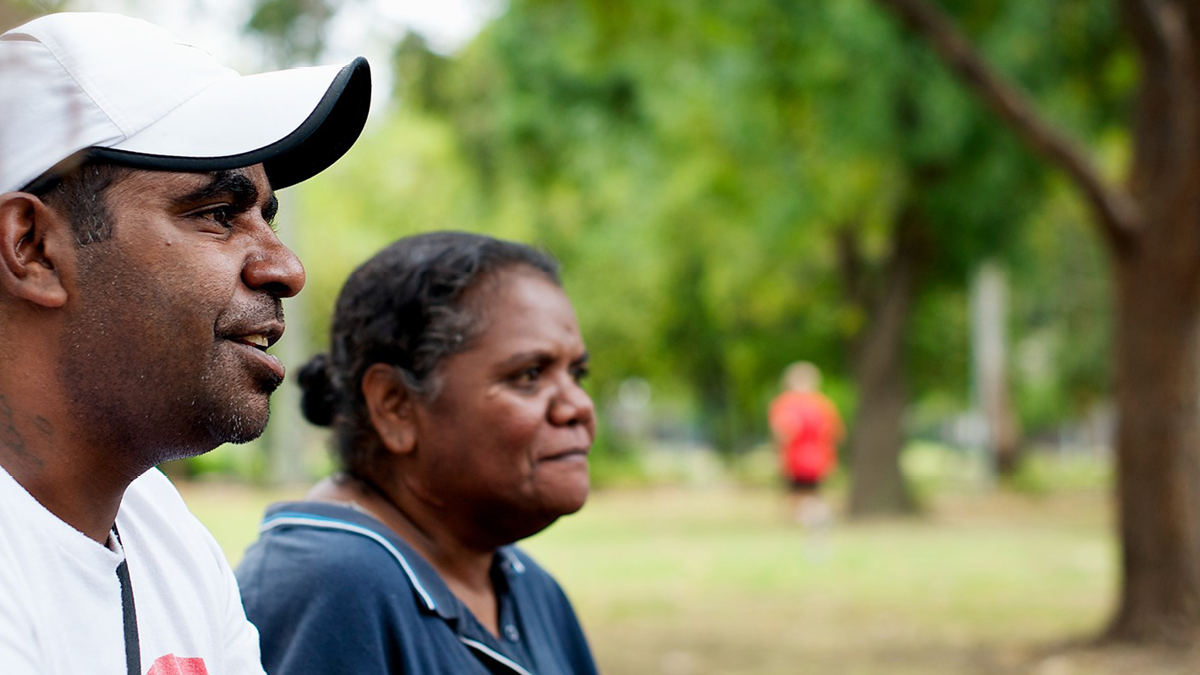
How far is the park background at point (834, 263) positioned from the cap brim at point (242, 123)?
21.9 inches

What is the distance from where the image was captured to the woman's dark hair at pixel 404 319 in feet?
8.75

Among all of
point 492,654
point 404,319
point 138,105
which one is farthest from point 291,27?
point 138,105

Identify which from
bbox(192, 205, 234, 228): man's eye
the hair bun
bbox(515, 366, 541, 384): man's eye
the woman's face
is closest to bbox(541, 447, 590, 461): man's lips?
the woman's face

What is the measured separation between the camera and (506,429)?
263 cm

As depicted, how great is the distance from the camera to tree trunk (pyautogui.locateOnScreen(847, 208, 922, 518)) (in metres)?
19.6

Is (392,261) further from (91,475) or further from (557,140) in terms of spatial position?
(557,140)

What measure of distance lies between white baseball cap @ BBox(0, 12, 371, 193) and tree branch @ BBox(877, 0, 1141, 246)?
6744 millimetres

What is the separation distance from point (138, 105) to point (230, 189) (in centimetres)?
17

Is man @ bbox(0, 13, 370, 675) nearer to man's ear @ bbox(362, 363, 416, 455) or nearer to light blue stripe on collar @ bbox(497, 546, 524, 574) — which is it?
man's ear @ bbox(362, 363, 416, 455)

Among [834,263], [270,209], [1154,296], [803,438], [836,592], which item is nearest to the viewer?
[270,209]

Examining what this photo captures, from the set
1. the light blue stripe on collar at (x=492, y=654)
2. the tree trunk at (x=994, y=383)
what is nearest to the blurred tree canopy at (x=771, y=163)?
the tree trunk at (x=994, y=383)

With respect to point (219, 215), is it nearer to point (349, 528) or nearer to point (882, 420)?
point (349, 528)

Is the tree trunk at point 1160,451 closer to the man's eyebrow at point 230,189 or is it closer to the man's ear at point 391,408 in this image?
the man's ear at point 391,408

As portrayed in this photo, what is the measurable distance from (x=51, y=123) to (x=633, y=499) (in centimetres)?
2772
